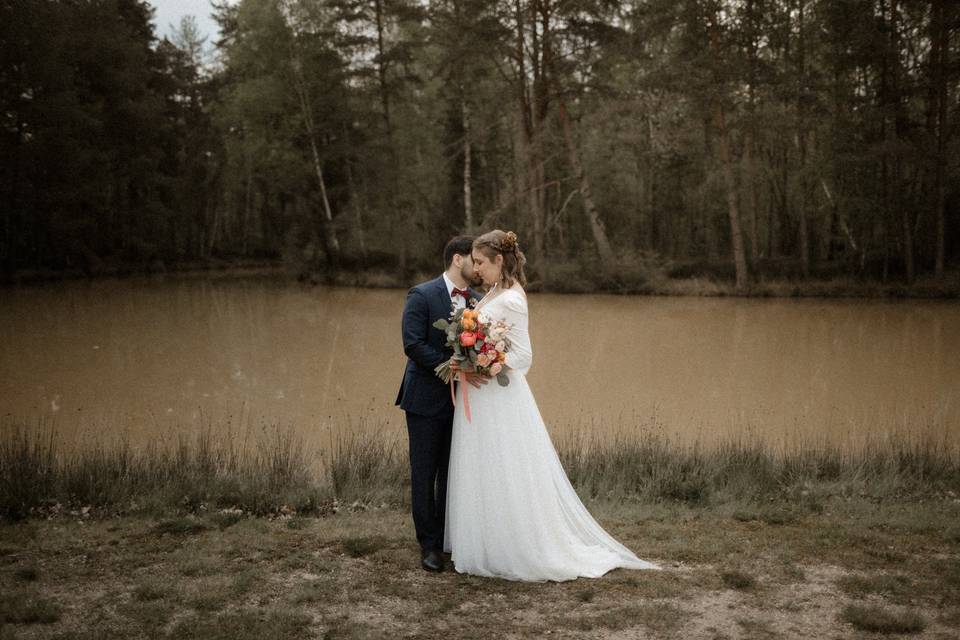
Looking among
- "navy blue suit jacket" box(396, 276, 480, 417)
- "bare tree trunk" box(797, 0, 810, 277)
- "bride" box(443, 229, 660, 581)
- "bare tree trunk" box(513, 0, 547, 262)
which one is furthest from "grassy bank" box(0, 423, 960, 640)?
"bare tree trunk" box(513, 0, 547, 262)

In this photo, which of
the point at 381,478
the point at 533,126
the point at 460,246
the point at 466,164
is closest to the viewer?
the point at 460,246

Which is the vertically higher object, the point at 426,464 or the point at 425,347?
the point at 425,347

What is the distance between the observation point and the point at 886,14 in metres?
25.5

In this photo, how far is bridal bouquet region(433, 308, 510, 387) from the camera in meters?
4.35

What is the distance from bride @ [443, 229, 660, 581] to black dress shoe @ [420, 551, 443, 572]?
11 centimetres

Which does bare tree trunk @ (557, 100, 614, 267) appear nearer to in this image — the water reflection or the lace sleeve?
the water reflection

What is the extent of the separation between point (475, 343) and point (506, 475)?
30.7 inches

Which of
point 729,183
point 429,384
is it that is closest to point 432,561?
point 429,384

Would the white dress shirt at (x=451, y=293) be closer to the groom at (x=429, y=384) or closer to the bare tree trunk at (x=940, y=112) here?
the groom at (x=429, y=384)

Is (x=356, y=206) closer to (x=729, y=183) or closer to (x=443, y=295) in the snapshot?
(x=729, y=183)

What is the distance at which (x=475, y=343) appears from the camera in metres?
4.36

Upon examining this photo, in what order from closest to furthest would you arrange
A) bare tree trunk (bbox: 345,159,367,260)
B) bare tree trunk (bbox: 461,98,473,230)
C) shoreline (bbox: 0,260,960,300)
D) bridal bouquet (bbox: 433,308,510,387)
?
bridal bouquet (bbox: 433,308,510,387), shoreline (bbox: 0,260,960,300), bare tree trunk (bbox: 461,98,473,230), bare tree trunk (bbox: 345,159,367,260)

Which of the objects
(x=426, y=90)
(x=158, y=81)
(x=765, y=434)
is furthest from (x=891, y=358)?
(x=158, y=81)

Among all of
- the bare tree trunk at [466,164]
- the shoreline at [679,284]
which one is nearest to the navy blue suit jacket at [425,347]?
the shoreline at [679,284]
